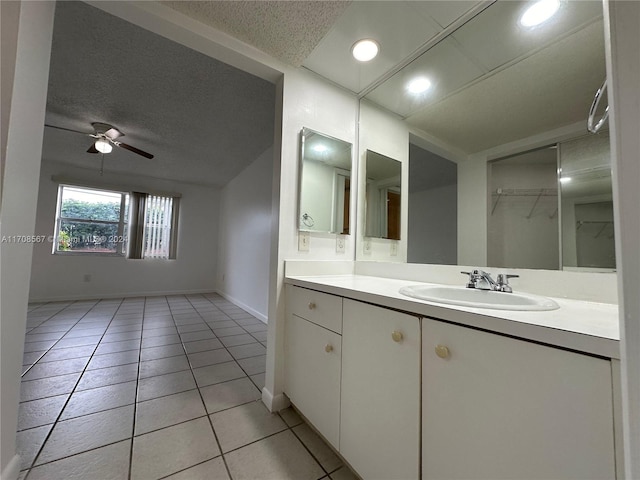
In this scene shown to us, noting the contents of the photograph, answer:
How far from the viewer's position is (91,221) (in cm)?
441

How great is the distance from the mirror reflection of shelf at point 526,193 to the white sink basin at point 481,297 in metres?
0.45

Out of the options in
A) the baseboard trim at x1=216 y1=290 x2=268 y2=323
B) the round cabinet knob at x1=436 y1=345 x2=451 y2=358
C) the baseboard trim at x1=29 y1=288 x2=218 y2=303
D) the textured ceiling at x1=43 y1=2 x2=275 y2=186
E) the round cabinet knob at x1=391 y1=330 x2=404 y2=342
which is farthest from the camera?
the baseboard trim at x1=29 y1=288 x2=218 y2=303

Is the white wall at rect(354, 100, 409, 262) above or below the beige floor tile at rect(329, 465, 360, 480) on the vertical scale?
above

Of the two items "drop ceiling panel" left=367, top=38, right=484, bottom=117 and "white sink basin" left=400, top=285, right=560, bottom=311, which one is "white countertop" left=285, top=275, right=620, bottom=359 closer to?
"white sink basin" left=400, top=285, right=560, bottom=311

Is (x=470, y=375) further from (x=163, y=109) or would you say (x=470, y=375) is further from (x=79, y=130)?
(x=79, y=130)

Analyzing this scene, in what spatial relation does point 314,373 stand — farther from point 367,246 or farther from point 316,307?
point 367,246

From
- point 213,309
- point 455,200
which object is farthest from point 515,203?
point 213,309

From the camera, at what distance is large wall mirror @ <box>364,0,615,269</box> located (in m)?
0.99

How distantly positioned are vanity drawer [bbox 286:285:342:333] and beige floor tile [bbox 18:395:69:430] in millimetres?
1436

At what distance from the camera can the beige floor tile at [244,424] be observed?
121 centimetres

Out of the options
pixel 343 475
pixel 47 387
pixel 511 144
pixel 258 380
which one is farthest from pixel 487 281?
pixel 47 387

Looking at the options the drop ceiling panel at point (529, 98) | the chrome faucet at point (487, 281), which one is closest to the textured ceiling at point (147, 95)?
the drop ceiling panel at point (529, 98)

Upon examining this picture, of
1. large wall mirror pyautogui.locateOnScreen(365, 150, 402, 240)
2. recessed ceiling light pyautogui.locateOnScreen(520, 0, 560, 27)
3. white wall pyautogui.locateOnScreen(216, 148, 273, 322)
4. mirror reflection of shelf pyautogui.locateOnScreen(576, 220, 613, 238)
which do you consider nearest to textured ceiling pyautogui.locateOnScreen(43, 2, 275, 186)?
white wall pyautogui.locateOnScreen(216, 148, 273, 322)

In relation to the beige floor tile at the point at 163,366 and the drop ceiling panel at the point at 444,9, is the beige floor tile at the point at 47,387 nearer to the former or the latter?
the beige floor tile at the point at 163,366
